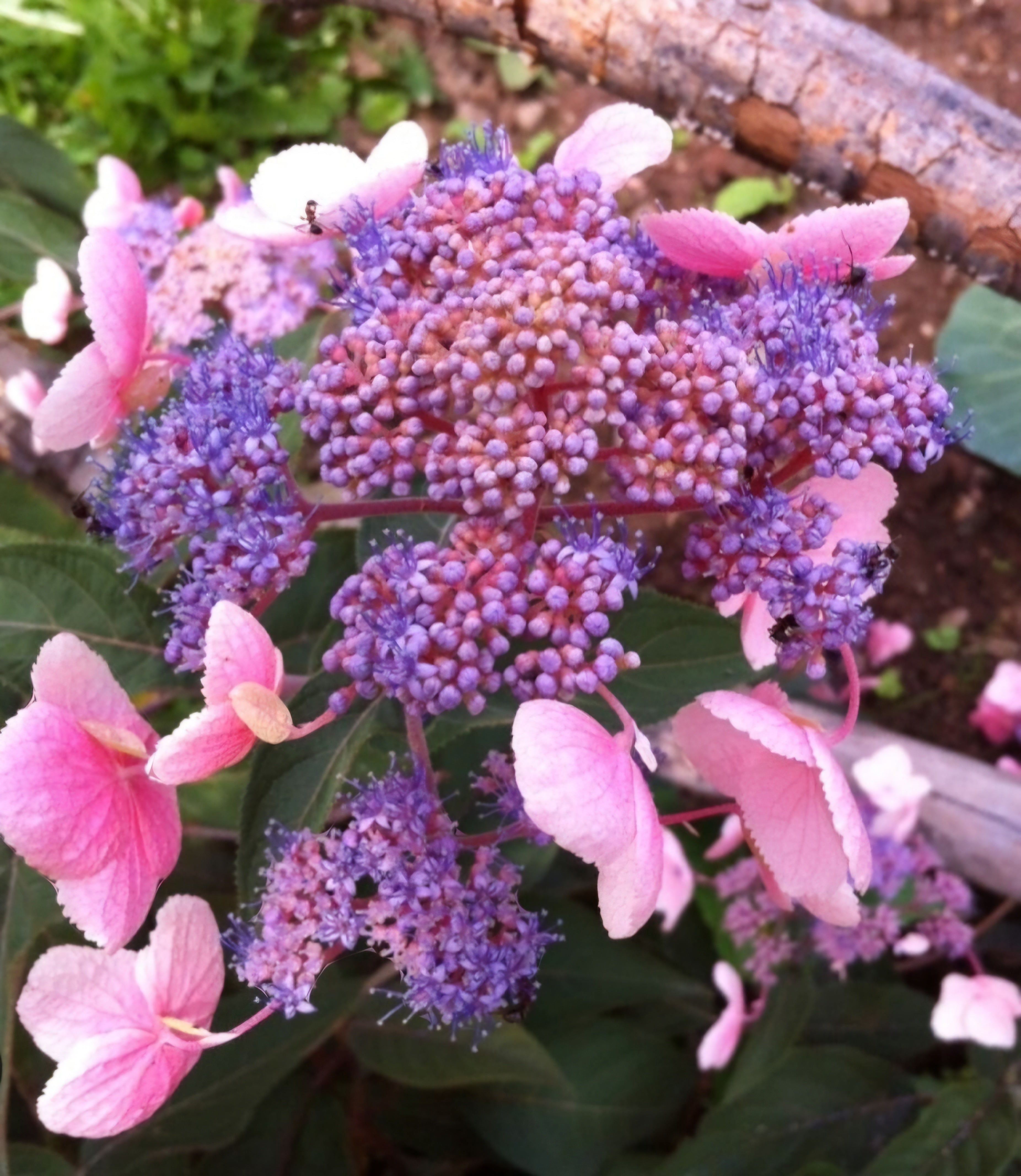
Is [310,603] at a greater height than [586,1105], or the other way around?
[310,603]

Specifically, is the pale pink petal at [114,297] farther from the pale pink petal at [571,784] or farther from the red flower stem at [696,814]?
the red flower stem at [696,814]

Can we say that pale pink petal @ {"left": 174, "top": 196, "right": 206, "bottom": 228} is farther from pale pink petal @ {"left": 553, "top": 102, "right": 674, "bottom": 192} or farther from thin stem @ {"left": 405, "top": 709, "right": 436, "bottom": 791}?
thin stem @ {"left": 405, "top": 709, "right": 436, "bottom": 791}

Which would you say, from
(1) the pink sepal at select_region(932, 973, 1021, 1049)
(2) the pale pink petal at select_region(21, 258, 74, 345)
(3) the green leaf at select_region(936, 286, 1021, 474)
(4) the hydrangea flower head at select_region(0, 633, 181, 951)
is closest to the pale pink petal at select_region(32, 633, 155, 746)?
(4) the hydrangea flower head at select_region(0, 633, 181, 951)

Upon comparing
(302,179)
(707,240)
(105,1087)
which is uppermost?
(707,240)

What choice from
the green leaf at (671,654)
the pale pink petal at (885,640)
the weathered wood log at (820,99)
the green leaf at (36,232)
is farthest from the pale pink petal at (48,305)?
the pale pink petal at (885,640)

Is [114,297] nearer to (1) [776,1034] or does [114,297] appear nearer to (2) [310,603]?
(2) [310,603]

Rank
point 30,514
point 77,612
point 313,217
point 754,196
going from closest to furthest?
point 313,217 < point 77,612 < point 30,514 < point 754,196

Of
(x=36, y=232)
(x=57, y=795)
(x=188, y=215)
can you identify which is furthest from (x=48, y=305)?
(x=57, y=795)
